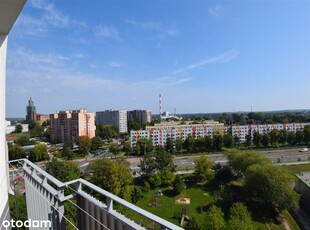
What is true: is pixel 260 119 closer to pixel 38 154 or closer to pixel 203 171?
pixel 203 171

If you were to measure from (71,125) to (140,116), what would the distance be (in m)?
19.0

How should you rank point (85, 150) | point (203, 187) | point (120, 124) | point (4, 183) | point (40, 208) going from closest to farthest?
point (40, 208), point (4, 183), point (203, 187), point (85, 150), point (120, 124)

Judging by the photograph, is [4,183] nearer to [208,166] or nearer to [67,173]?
[67,173]

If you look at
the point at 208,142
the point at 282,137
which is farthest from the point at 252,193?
the point at 282,137

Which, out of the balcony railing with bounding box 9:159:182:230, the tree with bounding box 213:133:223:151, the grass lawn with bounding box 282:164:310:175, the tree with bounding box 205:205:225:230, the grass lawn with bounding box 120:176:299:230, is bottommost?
the grass lawn with bounding box 120:176:299:230

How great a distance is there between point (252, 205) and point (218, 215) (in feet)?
12.4

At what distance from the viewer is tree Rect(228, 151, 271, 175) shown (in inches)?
444

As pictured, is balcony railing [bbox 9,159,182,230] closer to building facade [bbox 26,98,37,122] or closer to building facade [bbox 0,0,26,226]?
building facade [bbox 0,0,26,226]

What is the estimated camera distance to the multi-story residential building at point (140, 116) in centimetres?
4078

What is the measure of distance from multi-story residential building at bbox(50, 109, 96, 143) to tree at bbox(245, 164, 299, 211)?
55.9 ft

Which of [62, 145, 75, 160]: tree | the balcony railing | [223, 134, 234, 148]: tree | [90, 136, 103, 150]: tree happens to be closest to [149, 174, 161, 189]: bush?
[62, 145, 75, 160]: tree

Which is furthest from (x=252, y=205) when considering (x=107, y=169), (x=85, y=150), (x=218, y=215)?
(x=85, y=150)

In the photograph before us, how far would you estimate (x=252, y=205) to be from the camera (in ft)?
30.6

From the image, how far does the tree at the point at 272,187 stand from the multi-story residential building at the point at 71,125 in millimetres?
17045
